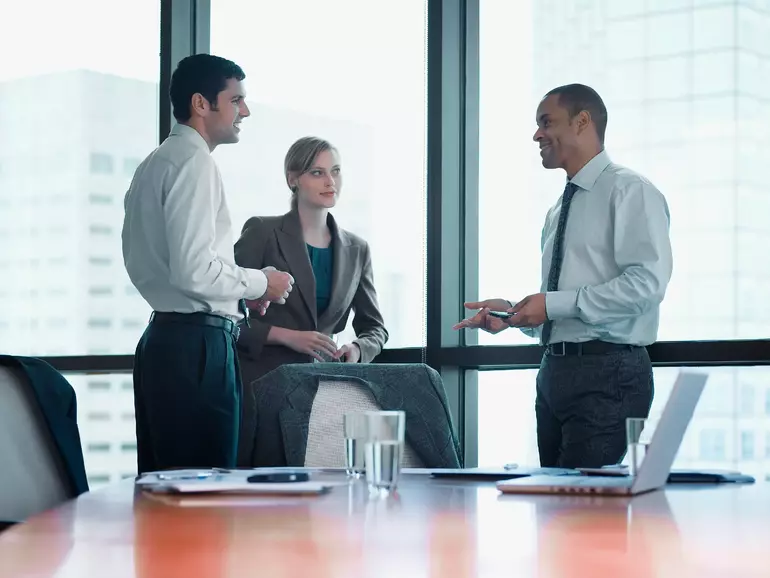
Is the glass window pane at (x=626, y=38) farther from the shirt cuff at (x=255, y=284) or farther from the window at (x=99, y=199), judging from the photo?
the window at (x=99, y=199)

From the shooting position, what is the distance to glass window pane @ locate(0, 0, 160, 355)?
468cm

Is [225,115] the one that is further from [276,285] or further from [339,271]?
[339,271]

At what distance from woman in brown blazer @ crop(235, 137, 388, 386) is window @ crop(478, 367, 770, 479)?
54 centimetres

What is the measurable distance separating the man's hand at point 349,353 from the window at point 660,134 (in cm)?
61

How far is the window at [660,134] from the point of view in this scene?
3373 millimetres

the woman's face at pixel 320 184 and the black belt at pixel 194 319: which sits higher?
the woman's face at pixel 320 184

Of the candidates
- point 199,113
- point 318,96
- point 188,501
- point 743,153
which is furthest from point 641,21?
point 188,501

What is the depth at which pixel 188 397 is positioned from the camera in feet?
8.57

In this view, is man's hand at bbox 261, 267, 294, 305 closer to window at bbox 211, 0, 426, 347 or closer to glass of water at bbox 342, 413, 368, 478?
window at bbox 211, 0, 426, 347

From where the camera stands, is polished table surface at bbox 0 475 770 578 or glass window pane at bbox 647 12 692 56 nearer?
polished table surface at bbox 0 475 770 578

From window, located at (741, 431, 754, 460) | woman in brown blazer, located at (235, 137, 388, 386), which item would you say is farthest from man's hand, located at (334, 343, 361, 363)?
window, located at (741, 431, 754, 460)

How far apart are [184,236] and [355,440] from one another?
1279 millimetres

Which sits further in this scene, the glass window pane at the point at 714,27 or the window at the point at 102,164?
the window at the point at 102,164

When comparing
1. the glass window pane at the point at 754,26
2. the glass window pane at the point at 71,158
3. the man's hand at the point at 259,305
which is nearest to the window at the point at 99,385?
the glass window pane at the point at 71,158
